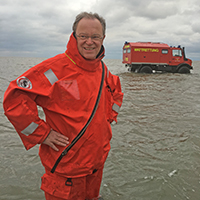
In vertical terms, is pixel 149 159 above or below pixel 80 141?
below

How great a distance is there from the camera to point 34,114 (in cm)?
160

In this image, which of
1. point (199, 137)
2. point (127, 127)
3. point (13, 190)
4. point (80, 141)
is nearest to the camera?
point (80, 141)

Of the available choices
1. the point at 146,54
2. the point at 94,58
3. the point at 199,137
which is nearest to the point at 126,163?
the point at 199,137

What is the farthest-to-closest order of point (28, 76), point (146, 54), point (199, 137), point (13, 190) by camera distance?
point (146, 54) → point (199, 137) → point (13, 190) → point (28, 76)

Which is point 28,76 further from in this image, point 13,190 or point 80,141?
point 13,190

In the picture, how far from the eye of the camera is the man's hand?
1.67 metres

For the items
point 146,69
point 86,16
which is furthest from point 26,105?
point 146,69

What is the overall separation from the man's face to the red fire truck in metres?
19.3

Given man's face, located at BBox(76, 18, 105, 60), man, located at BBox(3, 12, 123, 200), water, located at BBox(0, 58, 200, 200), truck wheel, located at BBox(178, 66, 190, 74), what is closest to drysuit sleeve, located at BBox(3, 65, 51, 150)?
man, located at BBox(3, 12, 123, 200)

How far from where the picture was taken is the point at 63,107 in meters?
1.65

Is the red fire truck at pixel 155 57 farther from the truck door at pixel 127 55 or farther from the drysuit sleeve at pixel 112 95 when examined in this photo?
the drysuit sleeve at pixel 112 95

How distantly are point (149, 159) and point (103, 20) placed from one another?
275 cm

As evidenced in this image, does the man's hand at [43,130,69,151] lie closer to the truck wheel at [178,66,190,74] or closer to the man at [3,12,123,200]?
the man at [3,12,123,200]

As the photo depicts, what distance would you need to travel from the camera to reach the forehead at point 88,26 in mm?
1667
